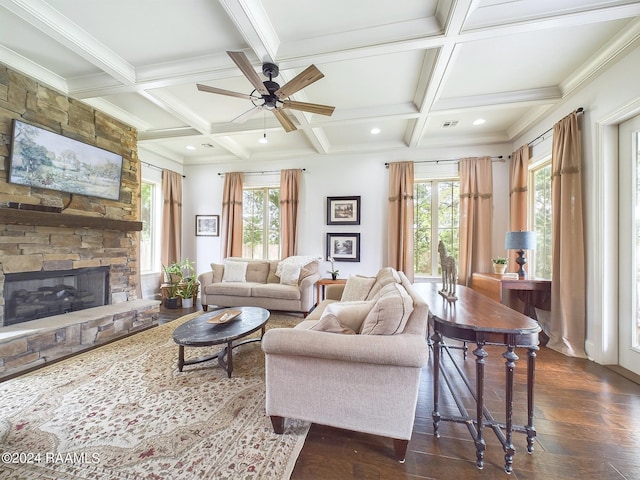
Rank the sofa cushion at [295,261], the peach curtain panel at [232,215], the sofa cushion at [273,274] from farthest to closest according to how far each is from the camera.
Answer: the peach curtain panel at [232,215] → the sofa cushion at [273,274] → the sofa cushion at [295,261]

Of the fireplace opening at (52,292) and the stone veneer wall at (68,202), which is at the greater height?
the stone veneer wall at (68,202)

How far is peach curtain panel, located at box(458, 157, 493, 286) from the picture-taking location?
407 centimetres

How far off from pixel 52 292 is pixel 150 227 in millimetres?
2244

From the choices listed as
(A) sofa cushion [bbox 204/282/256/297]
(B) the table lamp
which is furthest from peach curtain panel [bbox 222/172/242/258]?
(B) the table lamp

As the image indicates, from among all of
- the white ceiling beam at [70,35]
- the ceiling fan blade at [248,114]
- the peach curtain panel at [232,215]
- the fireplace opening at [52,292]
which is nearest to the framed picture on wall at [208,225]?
the peach curtain panel at [232,215]

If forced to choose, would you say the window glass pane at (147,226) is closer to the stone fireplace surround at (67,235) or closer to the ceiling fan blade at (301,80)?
the stone fireplace surround at (67,235)

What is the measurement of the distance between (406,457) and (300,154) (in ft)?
15.2

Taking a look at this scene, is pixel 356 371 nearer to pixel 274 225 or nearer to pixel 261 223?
pixel 274 225

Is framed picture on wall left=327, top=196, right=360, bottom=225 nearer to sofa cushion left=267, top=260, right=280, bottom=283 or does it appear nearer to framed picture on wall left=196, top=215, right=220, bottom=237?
sofa cushion left=267, top=260, right=280, bottom=283

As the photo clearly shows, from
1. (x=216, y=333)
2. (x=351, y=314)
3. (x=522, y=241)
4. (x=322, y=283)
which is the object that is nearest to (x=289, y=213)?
(x=322, y=283)

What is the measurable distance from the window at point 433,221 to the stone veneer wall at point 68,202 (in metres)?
4.65

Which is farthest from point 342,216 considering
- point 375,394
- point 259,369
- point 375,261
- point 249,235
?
point 375,394

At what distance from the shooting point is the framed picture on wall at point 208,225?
18.0ft

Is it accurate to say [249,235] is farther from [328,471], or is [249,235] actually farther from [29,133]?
[328,471]
